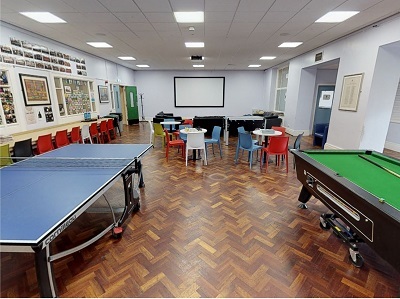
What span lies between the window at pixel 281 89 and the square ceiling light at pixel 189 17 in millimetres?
6958

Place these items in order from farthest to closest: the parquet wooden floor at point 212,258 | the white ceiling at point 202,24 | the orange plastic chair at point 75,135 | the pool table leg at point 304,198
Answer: the orange plastic chair at point 75,135 < the white ceiling at point 202,24 < the pool table leg at point 304,198 < the parquet wooden floor at point 212,258

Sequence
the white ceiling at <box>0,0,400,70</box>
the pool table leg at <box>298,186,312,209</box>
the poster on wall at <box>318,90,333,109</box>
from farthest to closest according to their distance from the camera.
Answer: the poster on wall at <box>318,90,333,109</box>
the white ceiling at <box>0,0,400,70</box>
the pool table leg at <box>298,186,312,209</box>

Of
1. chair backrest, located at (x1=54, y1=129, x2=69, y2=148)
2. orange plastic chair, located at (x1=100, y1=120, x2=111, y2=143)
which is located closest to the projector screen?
orange plastic chair, located at (x1=100, y1=120, x2=111, y2=143)

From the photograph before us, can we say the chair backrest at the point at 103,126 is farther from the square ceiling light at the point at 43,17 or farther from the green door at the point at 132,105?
the green door at the point at 132,105

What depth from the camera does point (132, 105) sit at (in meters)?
11.2

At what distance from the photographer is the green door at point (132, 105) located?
35.4ft

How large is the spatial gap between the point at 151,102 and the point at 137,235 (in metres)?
11.1

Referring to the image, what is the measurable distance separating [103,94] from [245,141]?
651 centimetres

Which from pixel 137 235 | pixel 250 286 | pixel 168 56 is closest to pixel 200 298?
pixel 250 286

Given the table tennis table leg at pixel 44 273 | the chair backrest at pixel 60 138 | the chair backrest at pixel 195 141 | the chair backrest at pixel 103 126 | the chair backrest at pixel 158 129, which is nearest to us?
the table tennis table leg at pixel 44 273

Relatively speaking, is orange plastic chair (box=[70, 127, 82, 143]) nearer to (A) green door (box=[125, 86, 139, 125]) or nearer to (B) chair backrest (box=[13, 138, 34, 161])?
(B) chair backrest (box=[13, 138, 34, 161])

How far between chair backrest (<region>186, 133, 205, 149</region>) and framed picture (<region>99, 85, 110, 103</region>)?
5.40 meters

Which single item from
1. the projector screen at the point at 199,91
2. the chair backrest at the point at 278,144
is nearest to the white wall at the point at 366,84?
the chair backrest at the point at 278,144

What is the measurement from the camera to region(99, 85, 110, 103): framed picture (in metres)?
8.15
